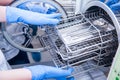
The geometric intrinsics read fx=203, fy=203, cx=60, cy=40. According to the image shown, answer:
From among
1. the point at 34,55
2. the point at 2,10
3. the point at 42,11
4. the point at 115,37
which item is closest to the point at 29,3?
the point at 42,11

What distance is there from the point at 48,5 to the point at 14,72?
517 millimetres

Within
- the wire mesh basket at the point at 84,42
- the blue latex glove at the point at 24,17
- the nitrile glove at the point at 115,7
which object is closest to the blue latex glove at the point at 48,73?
the wire mesh basket at the point at 84,42

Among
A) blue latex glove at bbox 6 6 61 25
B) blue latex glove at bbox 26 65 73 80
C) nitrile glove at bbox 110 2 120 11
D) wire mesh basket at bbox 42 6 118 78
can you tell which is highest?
nitrile glove at bbox 110 2 120 11

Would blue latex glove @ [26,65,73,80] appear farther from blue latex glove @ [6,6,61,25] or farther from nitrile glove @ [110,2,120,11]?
nitrile glove @ [110,2,120,11]

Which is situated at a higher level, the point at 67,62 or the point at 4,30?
the point at 4,30

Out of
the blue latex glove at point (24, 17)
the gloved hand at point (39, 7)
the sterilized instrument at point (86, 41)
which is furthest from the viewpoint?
the gloved hand at point (39, 7)

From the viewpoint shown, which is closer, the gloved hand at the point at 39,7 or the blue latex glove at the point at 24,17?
the blue latex glove at the point at 24,17

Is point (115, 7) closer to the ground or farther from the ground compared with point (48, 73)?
farther from the ground

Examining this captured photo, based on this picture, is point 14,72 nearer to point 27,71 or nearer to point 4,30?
point 27,71

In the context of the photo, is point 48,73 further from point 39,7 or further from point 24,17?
point 39,7

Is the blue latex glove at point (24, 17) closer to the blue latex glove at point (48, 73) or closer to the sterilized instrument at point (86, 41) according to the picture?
the sterilized instrument at point (86, 41)

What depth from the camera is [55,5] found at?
48.3 inches

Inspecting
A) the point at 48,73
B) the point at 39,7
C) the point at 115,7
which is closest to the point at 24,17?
the point at 39,7

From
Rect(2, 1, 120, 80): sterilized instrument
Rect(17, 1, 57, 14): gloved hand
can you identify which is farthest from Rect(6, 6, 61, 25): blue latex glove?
Rect(17, 1, 57, 14): gloved hand
